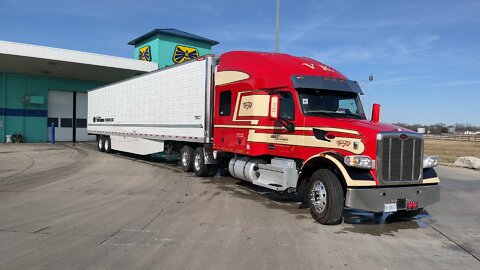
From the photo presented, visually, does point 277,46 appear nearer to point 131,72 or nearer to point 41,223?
point 41,223

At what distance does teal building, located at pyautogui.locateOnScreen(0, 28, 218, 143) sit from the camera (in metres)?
28.0

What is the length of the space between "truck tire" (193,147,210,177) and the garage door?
905 inches

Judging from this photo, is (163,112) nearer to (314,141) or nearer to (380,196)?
(314,141)

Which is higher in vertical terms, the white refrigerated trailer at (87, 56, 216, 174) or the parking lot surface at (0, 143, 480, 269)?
the white refrigerated trailer at (87, 56, 216, 174)

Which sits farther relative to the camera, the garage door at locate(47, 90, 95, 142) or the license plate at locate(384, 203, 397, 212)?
the garage door at locate(47, 90, 95, 142)

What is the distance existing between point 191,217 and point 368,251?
11.1ft

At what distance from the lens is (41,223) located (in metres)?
7.10

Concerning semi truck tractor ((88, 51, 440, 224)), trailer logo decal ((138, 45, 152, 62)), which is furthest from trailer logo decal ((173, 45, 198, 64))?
semi truck tractor ((88, 51, 440, 224))

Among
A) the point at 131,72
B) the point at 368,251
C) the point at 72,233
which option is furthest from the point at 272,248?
the point at 131,72

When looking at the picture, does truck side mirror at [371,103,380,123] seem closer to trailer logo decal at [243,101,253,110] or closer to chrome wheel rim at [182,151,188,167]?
trailer logo decal at [243,101,253,110]

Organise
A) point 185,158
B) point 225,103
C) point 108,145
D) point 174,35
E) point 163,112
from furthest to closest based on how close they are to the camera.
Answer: point 174,35
point 108,145
point 163,112
point 185,158
point 225,103

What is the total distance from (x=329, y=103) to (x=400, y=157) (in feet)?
7.13

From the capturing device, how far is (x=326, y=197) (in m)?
7.51

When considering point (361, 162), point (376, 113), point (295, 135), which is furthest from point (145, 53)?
point (361, 162)
